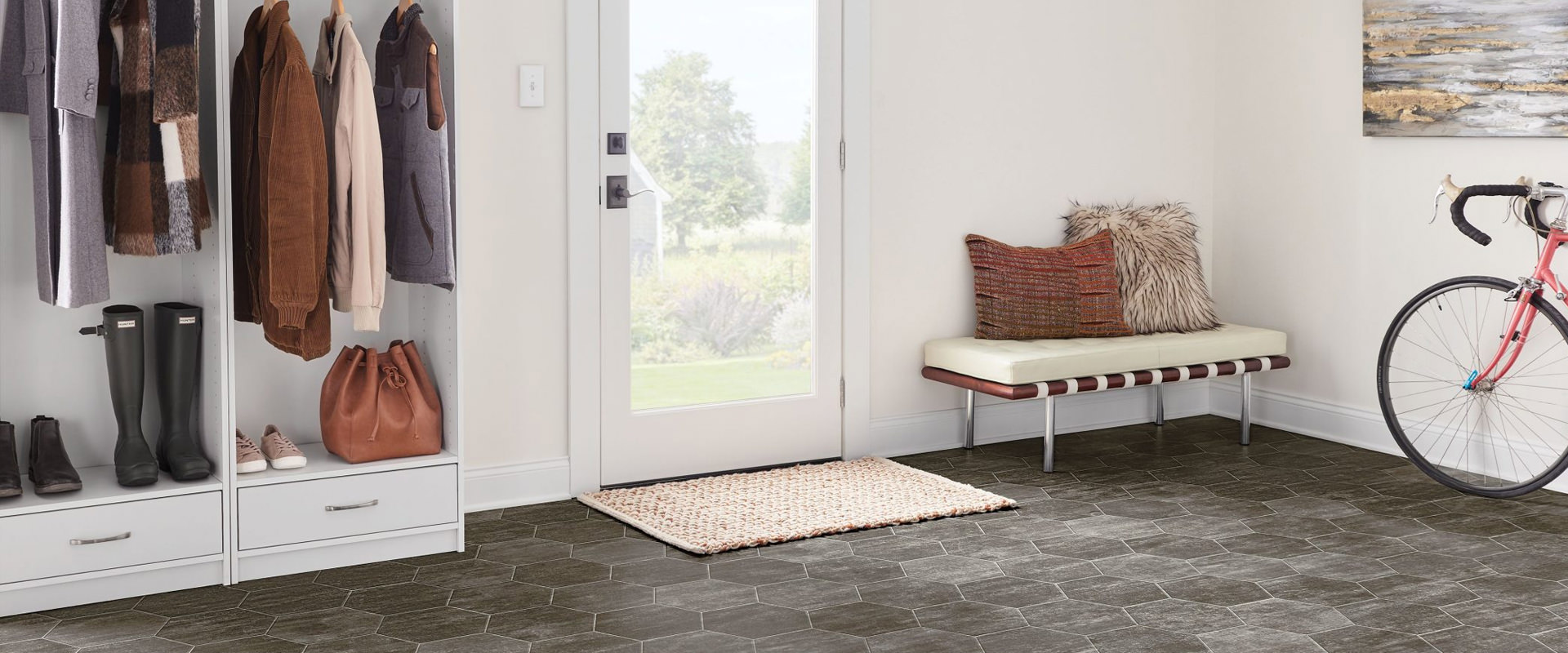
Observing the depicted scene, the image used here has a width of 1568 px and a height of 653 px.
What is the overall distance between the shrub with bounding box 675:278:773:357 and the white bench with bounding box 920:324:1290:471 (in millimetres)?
659

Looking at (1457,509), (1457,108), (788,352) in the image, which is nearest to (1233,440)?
(1457,509)

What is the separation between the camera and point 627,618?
287 centimetres

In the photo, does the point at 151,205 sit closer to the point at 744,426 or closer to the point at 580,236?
the point at 580,236

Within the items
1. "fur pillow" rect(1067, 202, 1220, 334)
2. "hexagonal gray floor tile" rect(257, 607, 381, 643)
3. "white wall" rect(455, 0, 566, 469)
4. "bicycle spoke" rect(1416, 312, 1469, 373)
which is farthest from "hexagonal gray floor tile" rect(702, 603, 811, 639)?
"bicycle spoke" rect(1416, 312, 1469, 373)

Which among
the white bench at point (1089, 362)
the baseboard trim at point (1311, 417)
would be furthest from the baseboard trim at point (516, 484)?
the baseboard trim at point (1311, 417)

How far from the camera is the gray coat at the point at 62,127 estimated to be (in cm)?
276

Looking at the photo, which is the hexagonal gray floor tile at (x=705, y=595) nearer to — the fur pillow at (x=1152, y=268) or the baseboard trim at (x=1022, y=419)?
the baseboard trim at (x=1022, y=419)

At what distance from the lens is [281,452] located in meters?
3.18

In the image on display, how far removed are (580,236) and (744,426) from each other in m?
0.82

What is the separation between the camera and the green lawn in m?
4.04

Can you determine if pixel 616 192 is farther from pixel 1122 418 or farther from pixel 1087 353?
pixel 1122 418

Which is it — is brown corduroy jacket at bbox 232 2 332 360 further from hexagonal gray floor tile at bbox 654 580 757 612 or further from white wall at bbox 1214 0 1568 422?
white wall at bbox 1214 0 1568 422

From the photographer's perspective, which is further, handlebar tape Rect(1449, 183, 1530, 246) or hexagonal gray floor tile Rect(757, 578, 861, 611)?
handlebar tape Rect(1449, 183, 1530, 246)

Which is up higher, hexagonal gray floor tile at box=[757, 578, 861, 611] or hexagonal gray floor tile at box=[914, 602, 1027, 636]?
hexagonal gray floor tile at box=[757, 578, 861, 611]
